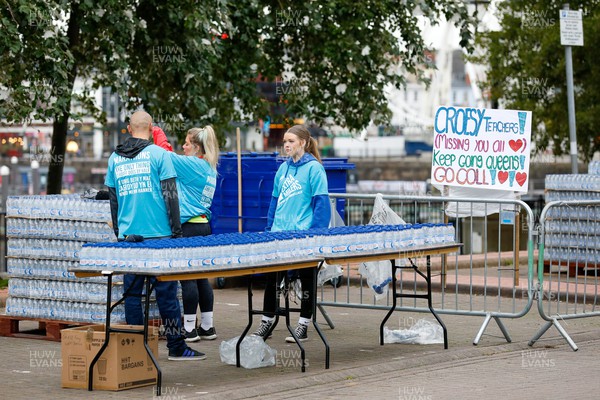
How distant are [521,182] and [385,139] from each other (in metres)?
121

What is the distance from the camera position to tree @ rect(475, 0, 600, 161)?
26875 millimetres

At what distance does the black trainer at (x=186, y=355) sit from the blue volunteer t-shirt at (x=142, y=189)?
44.1 inches

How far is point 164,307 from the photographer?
31.4 ft

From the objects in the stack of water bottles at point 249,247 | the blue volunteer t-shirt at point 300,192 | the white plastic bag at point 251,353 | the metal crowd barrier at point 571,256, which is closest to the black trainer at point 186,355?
the white plastic bag at point 251,353

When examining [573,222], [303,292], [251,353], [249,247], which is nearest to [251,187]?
[573,222]

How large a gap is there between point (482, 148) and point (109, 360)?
6925mm

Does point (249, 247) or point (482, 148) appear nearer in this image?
point (249, 247)

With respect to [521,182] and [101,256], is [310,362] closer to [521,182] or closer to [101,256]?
[101,256]

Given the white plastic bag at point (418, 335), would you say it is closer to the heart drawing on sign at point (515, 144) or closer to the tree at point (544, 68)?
the heart drawing on sign at point (515, 144)

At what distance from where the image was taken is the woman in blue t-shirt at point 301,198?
414 inches

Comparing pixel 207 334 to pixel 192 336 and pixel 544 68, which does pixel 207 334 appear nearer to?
pixel 192 336

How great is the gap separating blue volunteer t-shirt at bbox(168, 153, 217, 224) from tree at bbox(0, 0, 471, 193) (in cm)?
480

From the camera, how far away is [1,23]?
14.6 meters

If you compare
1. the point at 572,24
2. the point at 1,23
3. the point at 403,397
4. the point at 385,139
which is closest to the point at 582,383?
the point at 403,397
